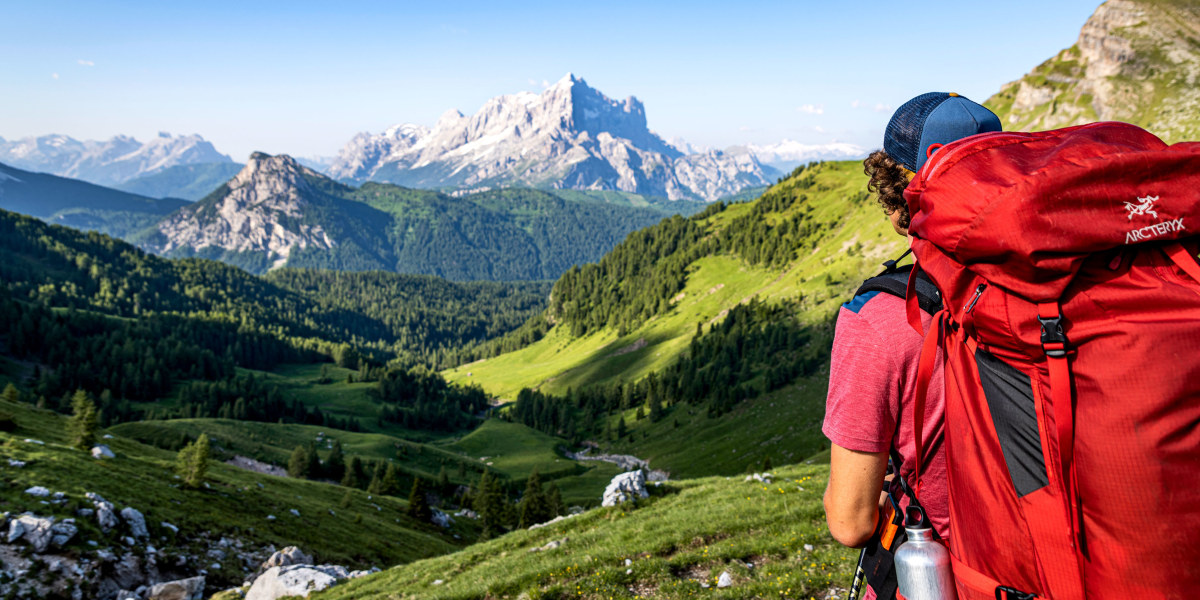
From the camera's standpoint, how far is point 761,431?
7519 cm

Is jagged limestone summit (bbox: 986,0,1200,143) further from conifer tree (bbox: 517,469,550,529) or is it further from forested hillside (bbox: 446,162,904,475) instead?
conifer tree (bbox: 517,469,550,529)

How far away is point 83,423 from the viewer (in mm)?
37125

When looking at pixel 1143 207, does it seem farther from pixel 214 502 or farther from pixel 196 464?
pixel 196 464

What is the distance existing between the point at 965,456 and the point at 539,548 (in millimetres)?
16881

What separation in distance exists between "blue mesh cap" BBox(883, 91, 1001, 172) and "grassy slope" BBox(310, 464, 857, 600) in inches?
356

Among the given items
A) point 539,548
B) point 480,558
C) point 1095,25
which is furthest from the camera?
point 1095,25

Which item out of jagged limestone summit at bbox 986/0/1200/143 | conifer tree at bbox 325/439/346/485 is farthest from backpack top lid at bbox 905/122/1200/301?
jagged limestone summit at bbox 986/0/1200/143

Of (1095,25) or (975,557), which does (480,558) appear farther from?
(1095,25)

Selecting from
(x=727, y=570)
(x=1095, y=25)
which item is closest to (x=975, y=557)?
(x=727, y=570)

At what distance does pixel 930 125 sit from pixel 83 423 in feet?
164

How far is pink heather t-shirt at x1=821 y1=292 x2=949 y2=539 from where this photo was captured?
3.60 metres

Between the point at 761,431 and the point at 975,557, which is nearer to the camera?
the point at 975,557

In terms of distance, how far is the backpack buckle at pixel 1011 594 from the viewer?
3.10m

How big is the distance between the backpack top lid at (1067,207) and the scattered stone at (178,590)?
2966 centimetres
